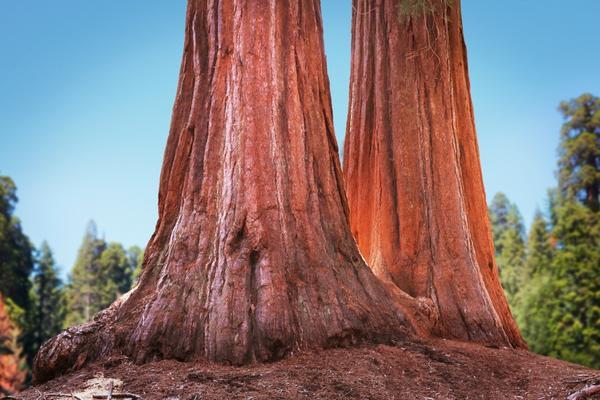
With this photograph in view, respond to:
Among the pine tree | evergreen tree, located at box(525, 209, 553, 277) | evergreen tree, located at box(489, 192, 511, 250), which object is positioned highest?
evergreen tree, located at box(489, 192, 511, 250)

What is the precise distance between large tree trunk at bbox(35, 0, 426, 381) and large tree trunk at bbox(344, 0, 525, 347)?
1.50m

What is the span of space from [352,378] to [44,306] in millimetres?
44176

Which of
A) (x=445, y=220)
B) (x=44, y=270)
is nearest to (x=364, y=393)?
(x=445, y=220)

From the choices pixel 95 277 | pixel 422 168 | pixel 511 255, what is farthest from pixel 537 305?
pixel 95 277

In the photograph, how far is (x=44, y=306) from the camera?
45844 mm

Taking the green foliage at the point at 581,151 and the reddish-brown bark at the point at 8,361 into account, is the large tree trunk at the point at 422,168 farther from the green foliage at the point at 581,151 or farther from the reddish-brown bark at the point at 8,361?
the reddish-brown bark at the point at 8,361

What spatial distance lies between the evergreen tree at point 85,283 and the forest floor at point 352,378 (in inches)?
1817

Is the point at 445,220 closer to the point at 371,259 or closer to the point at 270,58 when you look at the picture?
the point at 371,259

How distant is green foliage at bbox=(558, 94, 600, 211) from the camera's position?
1149 inches

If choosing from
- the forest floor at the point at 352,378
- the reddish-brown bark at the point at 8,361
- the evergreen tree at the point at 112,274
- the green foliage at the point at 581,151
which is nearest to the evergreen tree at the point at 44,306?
the evergreen tree at the point at 112,274

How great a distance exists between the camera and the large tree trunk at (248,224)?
257 inches

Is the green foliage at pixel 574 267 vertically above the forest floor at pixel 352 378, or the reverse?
the green foliage at pixel 574 267

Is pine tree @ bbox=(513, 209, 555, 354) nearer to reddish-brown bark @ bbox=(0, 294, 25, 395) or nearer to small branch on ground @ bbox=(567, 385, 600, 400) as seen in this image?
small branch on ground @ bbox=(567, 385, 600, 400)

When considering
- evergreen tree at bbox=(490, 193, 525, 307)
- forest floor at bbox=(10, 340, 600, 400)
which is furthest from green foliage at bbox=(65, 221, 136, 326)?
forest floor at bbox=(10, 340, 600, 400)
